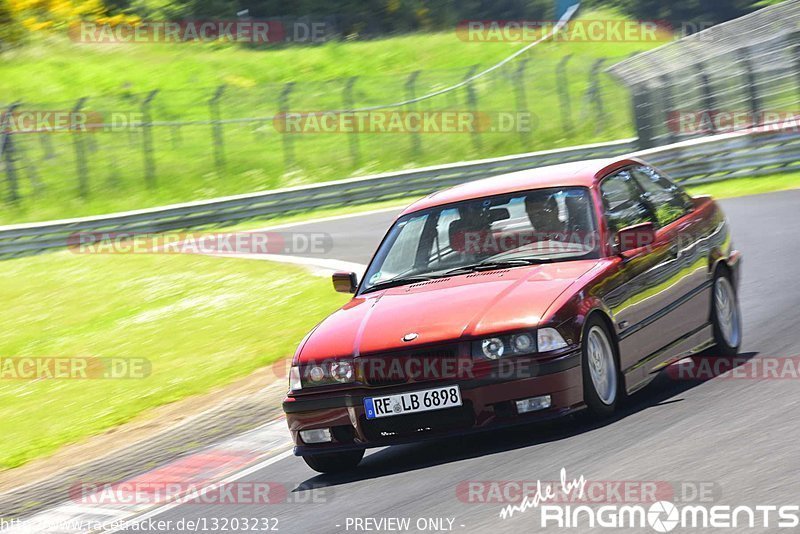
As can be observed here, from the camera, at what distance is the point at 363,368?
23.7 feet

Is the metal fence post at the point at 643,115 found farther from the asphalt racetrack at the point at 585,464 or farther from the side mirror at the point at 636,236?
the side mirror at the point at 636,236

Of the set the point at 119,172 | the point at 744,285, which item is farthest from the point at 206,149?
the point at 744,285

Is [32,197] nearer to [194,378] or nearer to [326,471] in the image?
[194,378]

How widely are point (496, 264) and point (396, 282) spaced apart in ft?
2.17

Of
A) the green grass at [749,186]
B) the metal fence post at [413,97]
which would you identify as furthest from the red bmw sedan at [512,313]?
the metal fence post at [413,97]

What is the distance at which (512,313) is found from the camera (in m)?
7.11

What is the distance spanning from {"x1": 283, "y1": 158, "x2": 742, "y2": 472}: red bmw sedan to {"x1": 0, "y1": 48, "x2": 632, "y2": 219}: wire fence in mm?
29628

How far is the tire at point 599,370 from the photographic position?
7168 millimetres

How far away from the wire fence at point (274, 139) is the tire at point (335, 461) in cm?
3079

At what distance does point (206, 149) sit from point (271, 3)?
2323cm

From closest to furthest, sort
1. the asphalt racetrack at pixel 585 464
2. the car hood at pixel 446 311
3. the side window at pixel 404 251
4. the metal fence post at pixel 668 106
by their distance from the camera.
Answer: the asphalt racetrack at pixel 585 464, the car hood at pixel 446 311, the side window at pixel 404 251, the metal fence post at pixel 668 106

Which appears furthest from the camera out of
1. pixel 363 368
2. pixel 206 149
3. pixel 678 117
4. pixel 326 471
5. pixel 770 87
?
pixel 206 149
